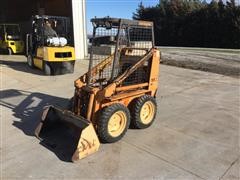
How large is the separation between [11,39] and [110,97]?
1321 centimetres

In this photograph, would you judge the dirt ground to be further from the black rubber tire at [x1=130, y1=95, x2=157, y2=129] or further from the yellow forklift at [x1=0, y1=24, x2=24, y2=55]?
the yellow forklift at [x1=0, y1=24, x2=24, y2=55]

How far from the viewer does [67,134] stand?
465 centimetres

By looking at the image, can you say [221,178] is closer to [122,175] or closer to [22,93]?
[122,175]

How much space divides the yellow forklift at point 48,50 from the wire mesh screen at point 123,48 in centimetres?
451

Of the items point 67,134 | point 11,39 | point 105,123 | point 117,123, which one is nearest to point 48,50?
point 67,134

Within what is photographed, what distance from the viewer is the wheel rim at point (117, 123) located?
432 cm

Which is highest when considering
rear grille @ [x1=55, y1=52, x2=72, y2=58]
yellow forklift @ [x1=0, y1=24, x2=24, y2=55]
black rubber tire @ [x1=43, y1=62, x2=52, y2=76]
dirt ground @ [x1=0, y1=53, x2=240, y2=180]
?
yellow forklift @ [x1=0, y1=24, x2=24, y2=55]

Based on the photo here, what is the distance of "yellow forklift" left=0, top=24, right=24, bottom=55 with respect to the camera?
15.8 meters

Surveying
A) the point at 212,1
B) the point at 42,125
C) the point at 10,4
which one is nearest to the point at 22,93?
the point at 42,125

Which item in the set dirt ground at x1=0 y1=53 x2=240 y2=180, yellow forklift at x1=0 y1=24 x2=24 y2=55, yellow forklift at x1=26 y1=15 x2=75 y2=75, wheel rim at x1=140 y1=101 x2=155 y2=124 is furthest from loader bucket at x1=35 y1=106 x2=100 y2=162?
yellow forklift at x1=0 y1=24 x2=24 y2=55

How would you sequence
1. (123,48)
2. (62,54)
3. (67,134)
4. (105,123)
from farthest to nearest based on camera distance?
1. (62,54)
2. (123,48)
3. (67,134)
4. (105,123)

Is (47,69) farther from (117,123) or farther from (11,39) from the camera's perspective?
(11,39)

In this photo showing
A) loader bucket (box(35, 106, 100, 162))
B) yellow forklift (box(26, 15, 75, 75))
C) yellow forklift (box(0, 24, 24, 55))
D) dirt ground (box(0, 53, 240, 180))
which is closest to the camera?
dirt ground (box(0, 53, 240, 180))

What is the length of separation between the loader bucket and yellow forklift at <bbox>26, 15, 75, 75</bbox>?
16.6 ft
